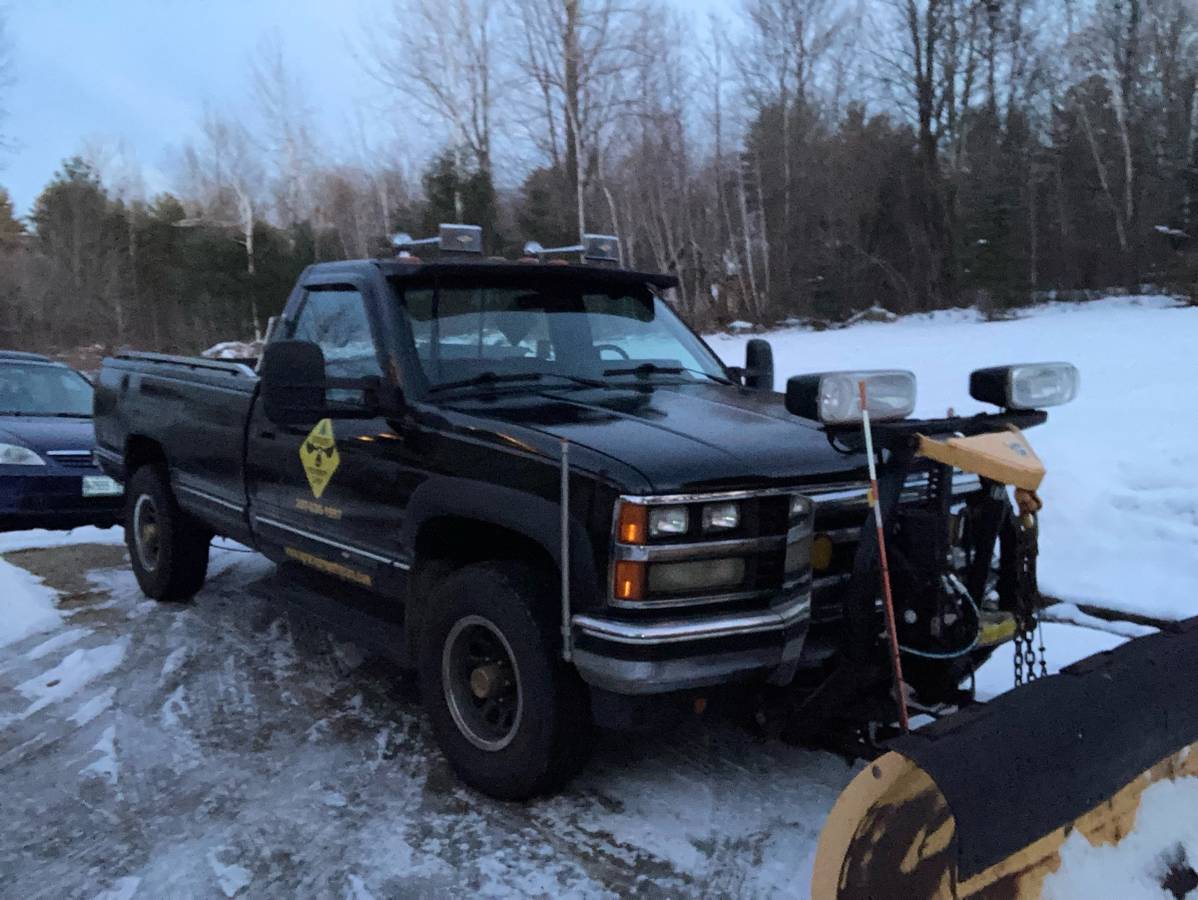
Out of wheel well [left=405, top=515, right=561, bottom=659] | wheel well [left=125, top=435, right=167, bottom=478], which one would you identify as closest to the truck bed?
wheel well [left=125, top=435, right=167, bottom=478]

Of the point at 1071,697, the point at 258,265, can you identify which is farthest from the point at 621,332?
the point at 258,265

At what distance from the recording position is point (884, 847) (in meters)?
2.09

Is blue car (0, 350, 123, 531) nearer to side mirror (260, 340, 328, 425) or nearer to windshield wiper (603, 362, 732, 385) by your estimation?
side mirror (260, 340, 328, 425)

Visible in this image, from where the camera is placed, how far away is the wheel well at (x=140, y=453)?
6312 mm

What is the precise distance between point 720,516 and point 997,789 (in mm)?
1168

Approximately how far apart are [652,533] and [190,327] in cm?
3931

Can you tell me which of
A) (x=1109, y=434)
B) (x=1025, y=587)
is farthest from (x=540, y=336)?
(x=1109, y=434)

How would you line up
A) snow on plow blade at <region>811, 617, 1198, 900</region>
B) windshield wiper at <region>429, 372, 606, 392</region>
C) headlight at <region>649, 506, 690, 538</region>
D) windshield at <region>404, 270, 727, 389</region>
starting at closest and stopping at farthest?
snow on plow blade at <region>811, 617, 1198, 900</region> → headlight at <region>649, 506, 690, 538</region> → windshield wiper at <region>429, 372, 606, 392</region> → windshield at <region>404, 270, 727, 389</region>

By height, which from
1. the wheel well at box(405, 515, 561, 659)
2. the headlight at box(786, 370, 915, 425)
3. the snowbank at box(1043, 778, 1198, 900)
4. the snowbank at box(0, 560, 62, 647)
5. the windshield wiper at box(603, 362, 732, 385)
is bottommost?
the snowbank at box(0, 560, 62, 647)

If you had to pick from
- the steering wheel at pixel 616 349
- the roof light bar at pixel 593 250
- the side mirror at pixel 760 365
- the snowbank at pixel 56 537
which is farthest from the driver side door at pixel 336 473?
the snowbank at pixel 56 537

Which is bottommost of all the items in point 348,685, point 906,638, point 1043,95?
point 348,685

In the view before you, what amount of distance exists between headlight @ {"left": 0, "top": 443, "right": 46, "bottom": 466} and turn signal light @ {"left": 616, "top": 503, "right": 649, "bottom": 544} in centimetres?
691

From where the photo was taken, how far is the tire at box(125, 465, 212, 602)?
605 centimetres

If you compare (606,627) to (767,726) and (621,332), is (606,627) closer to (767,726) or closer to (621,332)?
(767,726)
